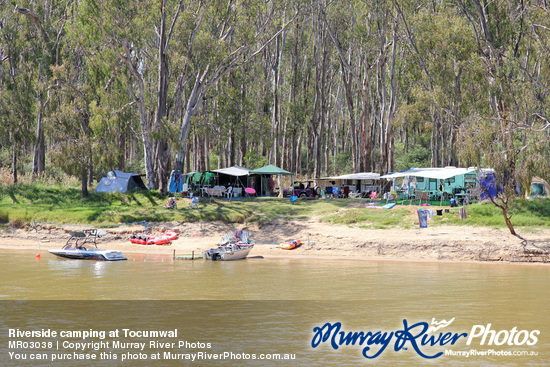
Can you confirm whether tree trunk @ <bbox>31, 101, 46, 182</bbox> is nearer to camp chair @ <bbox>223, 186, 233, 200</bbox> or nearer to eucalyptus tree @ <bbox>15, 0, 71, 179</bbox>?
eucalyptus tree @ <bbox>15, 0, 71, 179</bbox>

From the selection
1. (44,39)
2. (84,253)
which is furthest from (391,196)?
(44,39)

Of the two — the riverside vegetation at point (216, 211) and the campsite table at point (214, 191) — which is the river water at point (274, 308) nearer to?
the riverside vegetation at point (216, 211)

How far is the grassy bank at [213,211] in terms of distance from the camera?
27219 mm

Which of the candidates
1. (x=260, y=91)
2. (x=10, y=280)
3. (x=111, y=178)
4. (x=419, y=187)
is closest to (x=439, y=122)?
(x=419, y=187)

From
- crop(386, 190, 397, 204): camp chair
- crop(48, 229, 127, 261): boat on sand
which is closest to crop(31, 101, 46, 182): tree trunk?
crop(48, 229, 127, 261): boat on sand

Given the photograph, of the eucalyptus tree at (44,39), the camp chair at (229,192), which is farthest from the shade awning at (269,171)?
the eucalyptus tree at (44,39)

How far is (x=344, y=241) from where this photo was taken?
86.4 ft

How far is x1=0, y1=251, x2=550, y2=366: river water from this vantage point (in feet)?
37.2

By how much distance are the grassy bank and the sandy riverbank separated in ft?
2.38

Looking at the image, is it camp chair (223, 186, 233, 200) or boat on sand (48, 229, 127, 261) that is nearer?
boat on sand (48, 229, 127, 261)

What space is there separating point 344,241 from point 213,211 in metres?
8.16

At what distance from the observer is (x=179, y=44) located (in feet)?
114

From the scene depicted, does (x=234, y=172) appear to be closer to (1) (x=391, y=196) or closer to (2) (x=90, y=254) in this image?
(1) (x=391, y=196)

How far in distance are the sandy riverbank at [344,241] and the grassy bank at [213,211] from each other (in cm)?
73
